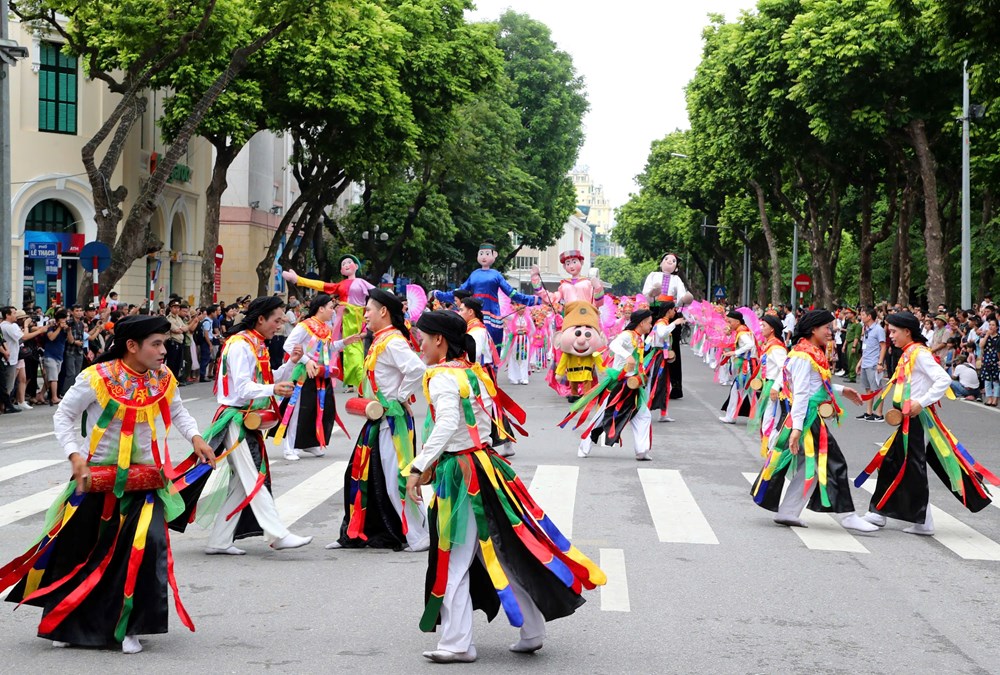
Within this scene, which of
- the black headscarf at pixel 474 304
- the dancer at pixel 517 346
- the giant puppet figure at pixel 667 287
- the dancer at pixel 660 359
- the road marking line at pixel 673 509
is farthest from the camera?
the dancer at pixel 517 346

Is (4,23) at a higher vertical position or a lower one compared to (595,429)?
higher

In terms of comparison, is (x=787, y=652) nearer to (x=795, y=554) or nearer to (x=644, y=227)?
(x=795, y=554)

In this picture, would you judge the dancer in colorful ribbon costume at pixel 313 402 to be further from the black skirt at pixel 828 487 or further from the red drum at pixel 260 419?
the black skirt at pixel 828 487

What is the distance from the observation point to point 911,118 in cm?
2984

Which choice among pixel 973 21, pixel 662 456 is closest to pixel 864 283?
pixel 973 21

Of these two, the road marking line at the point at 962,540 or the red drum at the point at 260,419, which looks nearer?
the red drum at the point at 260,419

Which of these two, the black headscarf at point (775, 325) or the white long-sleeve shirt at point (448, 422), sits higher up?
the black headscarf at point (775, 325)

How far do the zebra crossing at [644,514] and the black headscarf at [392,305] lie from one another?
2.04 metres

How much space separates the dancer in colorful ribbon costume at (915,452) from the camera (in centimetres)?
981

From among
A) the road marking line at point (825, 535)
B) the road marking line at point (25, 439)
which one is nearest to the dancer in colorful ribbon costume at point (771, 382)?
the road marking line at point (825, 535)

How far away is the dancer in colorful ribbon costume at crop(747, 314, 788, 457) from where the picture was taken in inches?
504

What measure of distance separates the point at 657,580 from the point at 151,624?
3240 millimetres

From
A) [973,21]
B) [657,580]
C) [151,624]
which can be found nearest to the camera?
[151,624]

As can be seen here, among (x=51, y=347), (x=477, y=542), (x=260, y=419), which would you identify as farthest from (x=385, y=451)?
(x=51, y=347)
